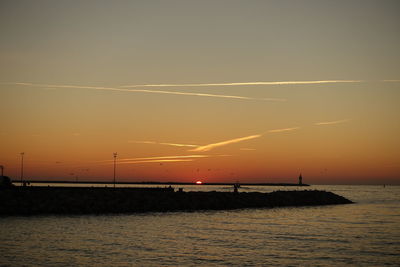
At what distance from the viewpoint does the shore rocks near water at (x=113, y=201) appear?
188 ft

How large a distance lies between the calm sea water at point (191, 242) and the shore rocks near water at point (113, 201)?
717 cm

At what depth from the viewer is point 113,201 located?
210 ft

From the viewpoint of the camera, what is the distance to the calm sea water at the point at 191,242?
90.2 feet

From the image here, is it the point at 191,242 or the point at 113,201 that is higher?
the point at 113,201

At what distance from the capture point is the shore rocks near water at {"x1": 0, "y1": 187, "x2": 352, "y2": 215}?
57344 millimetres

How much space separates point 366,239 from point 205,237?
13.5m

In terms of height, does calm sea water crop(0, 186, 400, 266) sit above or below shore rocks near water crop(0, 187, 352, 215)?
below

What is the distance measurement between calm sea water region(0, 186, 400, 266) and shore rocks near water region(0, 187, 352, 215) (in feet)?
23.5

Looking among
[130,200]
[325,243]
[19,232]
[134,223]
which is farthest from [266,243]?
[130,200]

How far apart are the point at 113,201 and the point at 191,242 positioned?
31.5 m

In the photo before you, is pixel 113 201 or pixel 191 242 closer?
pixel 191 242

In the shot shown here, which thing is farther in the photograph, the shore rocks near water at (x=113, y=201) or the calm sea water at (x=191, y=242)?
the shore rocks near water at (x=113, y=201)

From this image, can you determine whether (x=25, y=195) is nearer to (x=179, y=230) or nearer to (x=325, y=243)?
(x=179, y=230)

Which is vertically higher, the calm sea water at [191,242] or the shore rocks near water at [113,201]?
the shore rocks near water at [113,201]
